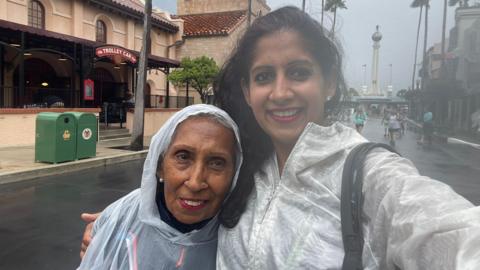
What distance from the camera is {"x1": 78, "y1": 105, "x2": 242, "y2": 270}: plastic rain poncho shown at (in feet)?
5.40

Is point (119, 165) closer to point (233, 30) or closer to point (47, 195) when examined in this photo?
point (47, 195)

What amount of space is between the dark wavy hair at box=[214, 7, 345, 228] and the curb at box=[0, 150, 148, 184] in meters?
7.53

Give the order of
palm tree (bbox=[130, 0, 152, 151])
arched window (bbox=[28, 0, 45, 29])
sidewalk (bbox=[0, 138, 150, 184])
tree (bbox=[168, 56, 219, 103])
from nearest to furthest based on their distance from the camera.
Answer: sidewalk (bbox=[0, 138, 150, 184]), palm tree (bbox=[130, 0, 152, 151]), arched window (bbox=[28, 0, 45, 29]), tree (bbox=[168, 56, 219, 103])

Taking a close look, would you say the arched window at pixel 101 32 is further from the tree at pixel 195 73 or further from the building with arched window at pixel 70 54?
the tree at pixel 195 73

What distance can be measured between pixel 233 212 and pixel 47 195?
641cm

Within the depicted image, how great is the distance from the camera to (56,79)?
17156 mm

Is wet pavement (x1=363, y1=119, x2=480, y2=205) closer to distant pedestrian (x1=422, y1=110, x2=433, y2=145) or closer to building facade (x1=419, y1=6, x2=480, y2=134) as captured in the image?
distant pedestrian (x1=422, y1=110, x2=433, y2=145)

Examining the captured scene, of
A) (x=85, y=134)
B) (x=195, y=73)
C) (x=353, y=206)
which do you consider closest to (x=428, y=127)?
(x=195, y=73)

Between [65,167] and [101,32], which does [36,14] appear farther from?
[65,167]

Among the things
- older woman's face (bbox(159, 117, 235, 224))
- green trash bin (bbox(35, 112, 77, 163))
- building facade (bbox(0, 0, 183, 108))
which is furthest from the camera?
building facade (bbox(0, 0, 183, 108))

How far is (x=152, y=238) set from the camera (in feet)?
5.51

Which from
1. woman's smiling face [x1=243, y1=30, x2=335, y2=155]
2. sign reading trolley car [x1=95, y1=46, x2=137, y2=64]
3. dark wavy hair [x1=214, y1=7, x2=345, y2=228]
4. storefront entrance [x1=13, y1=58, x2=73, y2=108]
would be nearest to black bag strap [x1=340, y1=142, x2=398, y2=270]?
woman's smiling face [x1=243, y1=30, x2=335, y2=155]

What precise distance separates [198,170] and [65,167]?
8.60 m

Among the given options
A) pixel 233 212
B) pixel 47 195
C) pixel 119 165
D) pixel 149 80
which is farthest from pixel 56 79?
pixel 233 212
